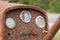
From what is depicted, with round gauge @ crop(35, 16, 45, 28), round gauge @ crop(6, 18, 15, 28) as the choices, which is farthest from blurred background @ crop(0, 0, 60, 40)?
round gauge @ crop(6, 18, 15, 28)

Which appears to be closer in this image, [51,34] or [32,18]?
[51,34]

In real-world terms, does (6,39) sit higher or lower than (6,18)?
lower

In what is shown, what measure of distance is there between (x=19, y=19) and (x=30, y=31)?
0.83ft

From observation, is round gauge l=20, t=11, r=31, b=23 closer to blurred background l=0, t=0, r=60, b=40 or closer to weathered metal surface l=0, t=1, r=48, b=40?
weathered metal surface l=0, t=1, r=48, b=40

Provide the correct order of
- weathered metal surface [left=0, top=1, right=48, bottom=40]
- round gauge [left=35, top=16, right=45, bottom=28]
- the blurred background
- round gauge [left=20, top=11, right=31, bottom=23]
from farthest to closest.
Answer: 1. the blurred background
2. round gauge [left=35, top=16, right=45, bottom=28]
3. round gauge [left=20, top=11, right=31, bottom=23]
4. weathered metal surface [left=0, top=1, right=48, bottom=40]

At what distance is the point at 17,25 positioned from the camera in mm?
4465

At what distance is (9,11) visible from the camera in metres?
4.42

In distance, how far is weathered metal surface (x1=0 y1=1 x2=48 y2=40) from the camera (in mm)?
4293

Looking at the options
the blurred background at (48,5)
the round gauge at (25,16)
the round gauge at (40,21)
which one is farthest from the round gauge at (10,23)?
the blurred background at (48,5)

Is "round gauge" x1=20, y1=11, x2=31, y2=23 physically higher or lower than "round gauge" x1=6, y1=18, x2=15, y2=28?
higher

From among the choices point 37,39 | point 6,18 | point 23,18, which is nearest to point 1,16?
point 6,18

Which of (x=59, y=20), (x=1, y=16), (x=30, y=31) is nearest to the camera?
(x=59, y=20)

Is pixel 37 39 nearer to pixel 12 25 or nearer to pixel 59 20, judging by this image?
pixel 12 25

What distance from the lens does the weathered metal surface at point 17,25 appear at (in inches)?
169
